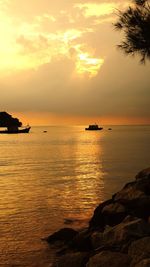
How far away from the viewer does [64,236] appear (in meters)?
10.9

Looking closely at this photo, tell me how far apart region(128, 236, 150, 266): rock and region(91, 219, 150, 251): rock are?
1.33 ft

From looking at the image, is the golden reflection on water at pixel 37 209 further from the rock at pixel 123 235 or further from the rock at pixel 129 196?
the rock at pixel 129 196

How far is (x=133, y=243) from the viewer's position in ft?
24.3

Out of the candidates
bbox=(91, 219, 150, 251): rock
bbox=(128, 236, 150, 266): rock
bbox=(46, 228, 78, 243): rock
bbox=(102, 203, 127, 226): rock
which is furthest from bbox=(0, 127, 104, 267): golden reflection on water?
bbox=(128, 236, 150, 266): rock

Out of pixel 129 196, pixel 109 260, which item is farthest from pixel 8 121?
pixel 109 260

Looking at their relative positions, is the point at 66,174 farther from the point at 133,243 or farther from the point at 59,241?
the point at 133,243

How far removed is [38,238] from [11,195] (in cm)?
821

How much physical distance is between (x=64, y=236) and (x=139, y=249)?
4072 mm

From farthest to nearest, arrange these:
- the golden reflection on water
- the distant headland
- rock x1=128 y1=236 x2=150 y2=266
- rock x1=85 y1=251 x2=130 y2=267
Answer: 1. the distant headland
2. the golden reflection on water
3. rock x1=85 y1=251 x2=130 y2=267
4. rock x1=128 y1=236 x2=150 y2=266

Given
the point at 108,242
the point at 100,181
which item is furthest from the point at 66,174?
the point at 108,242

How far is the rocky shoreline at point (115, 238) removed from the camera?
7148 millimetres

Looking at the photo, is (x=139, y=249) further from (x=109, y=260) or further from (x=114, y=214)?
(x=114, y=214)

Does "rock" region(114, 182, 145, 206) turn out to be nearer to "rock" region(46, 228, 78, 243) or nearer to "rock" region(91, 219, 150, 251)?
"rock" region(46, 228, 78, 243)

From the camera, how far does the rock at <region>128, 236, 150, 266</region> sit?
6.83m
